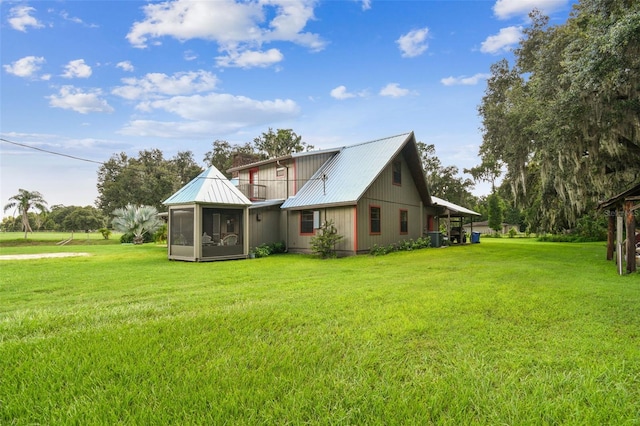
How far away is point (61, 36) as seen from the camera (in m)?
10.9

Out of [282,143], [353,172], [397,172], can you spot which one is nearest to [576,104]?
[397,172]

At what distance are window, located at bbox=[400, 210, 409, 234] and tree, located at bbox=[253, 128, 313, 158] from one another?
64.7 ft

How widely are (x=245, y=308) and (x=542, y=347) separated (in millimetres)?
3558

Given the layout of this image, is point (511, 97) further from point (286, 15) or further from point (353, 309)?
point (353, 309)

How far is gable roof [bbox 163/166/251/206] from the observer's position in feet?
43.5

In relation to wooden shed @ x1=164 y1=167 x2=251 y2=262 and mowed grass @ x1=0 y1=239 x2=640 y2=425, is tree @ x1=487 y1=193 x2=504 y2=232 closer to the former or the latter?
wooden shed @ x1=164 y1=167 x2=251 y2=262

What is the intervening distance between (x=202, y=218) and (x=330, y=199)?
542cm

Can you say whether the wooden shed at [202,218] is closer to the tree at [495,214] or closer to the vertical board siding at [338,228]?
the vertical board siding at [338,228]

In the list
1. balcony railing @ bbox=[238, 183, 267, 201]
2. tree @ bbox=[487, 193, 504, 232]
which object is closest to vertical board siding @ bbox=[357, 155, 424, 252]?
balcony railing @ bbox=[238, 183, 267, 201]

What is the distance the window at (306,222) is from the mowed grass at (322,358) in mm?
9626

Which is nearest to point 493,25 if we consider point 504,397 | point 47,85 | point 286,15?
point 286,15

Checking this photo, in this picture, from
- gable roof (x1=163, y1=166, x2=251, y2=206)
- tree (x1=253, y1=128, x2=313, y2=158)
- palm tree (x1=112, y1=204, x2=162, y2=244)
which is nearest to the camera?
gable roof (x1=163, y1=166, x2=251, y2=206)

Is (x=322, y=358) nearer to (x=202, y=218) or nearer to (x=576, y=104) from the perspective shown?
(x=576, y=104)

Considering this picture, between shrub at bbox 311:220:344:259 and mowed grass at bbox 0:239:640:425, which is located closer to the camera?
mowed grass at bbox 0:239:640:425
